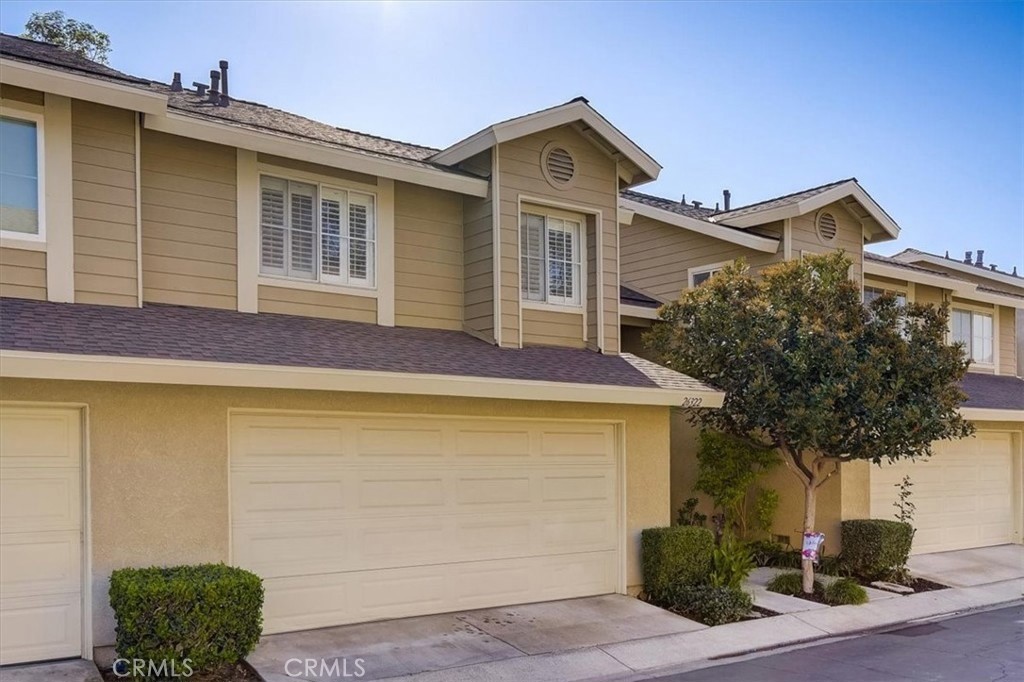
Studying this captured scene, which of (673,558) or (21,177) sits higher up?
(21,177)

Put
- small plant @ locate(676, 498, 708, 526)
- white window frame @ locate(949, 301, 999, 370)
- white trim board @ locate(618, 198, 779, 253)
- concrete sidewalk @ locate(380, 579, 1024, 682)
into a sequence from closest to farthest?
concrete sidewalk @ locate(380, 579, 1024, 682) < small plant @ locate(676, 498, 708, 526) < white trim board @ locate(618, 198, 779, 253) < white window frame @ locate(949, 301, 999, 370)

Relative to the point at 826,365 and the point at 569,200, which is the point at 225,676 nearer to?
the point at 569,200

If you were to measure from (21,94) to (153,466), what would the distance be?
3.90m

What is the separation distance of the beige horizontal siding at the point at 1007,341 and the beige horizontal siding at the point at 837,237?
6681 mm

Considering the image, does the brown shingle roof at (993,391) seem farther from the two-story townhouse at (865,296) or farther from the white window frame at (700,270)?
the white window frame at (700,270)

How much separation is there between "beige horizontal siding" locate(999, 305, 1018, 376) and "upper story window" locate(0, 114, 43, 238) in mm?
20068

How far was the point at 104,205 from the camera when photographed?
9.22m

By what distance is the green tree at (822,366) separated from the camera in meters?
11.6

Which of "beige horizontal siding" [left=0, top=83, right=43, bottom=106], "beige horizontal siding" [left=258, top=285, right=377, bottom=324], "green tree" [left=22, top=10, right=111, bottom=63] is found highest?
"green tree" [left=22, top=10, right=111, bottom=63]

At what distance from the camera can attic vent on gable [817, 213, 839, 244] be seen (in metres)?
16.4

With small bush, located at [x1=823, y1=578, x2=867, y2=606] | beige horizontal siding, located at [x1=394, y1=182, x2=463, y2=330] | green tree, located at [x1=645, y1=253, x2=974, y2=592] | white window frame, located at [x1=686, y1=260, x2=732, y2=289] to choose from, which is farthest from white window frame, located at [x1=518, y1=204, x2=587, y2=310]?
small bush, located at [x1=823, y1=578, x2=867, y2=606]

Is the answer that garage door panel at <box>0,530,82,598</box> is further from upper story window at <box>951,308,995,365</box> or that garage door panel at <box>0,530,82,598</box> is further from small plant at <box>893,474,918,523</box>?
upper story window at <box>951,308,995,365</box>

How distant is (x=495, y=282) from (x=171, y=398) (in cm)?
467

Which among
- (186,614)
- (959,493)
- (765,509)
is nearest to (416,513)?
(186,614)
